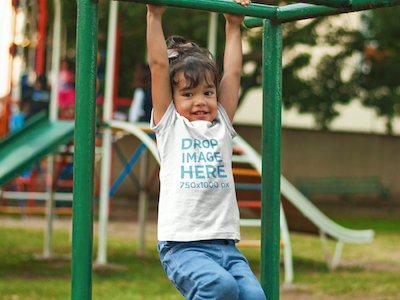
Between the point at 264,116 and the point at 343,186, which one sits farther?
Result: the point at 343,186

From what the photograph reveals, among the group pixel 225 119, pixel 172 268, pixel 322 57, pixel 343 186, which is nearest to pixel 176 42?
pixel 225 119

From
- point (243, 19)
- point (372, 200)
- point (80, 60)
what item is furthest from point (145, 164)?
point (372, 200)

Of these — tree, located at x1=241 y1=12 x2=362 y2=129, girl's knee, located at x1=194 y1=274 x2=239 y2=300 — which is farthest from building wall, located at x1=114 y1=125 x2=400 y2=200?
Answer: girl's knee, located at x1=194 y1=274 x2=239 y2=300

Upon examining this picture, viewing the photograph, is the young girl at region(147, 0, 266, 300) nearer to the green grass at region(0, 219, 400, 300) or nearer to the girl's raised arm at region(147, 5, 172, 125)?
the girl's raised arm at region(147, 5, 172, 125)

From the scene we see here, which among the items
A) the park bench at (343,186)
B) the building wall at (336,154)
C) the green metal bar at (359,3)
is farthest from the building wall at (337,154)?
the green metal bar at (359,3)

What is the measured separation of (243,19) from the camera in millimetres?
2000

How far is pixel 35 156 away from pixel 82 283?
3067 mm

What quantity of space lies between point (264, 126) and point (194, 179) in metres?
0.31

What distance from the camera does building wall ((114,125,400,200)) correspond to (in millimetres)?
14891

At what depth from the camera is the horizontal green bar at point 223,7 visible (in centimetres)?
159

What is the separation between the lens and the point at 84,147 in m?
1.49

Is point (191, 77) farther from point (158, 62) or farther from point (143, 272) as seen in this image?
point (143, 272)

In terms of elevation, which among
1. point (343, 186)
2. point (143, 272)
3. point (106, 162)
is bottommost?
point (143, 272)

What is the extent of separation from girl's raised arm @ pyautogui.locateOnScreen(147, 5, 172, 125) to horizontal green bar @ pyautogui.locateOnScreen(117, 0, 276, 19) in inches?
3.0
